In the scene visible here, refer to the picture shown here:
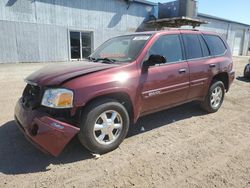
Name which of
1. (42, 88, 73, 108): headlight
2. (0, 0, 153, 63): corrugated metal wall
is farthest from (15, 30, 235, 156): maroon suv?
(0, 0, 153, 63): corrugated metal wall

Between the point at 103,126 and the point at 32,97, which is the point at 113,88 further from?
the point at 32,97

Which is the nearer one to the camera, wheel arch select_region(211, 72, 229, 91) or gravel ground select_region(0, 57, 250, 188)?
gravel ground select_region(0, 57, 250, 188)

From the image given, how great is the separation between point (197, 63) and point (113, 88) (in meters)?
2.16

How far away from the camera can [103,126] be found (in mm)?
3162

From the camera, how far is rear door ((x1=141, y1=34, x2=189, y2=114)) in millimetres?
3587

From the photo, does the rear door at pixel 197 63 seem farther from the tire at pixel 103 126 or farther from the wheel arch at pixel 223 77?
the tire at pixel 103 126

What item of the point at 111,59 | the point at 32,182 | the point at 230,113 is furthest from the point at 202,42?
the point at 32,182

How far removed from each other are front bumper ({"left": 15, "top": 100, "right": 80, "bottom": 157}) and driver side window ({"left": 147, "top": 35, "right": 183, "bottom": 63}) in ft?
6.14

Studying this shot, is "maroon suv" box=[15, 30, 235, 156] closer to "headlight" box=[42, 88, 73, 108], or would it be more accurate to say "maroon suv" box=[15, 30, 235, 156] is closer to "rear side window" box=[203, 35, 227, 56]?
"headlight" box=[42, 88, 73, 108]

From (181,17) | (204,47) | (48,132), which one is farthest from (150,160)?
(181,17)

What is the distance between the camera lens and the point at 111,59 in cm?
375

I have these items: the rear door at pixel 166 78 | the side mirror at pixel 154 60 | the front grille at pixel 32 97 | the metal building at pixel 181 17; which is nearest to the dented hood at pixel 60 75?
the front grille at pixel 32 97

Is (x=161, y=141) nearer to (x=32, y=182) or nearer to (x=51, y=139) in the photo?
(x=51, y=139)

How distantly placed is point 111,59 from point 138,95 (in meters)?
0.83
